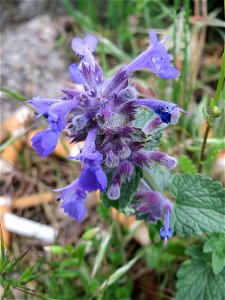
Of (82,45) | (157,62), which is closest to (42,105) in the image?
(82,45)

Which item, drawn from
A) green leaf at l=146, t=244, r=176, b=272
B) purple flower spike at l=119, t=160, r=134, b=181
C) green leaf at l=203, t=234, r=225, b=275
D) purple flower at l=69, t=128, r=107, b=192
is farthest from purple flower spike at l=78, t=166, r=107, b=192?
green leaf at l=146, t=244, r=176, b=272

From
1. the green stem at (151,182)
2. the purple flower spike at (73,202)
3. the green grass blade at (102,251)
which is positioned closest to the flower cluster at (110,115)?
the purple flower spike at (73,202)

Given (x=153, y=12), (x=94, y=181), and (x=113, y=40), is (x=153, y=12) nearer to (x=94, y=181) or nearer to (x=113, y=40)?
(x=113, y=40)

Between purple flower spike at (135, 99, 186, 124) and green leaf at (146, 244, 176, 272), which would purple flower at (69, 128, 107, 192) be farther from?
green leaf at (146, 244, 176, 272)

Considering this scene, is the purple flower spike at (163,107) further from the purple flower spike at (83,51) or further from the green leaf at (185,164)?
the green leaf at (185,164)

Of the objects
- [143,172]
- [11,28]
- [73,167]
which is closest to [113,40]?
[11,28]
